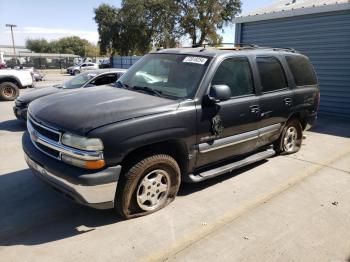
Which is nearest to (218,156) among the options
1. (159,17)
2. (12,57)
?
(159,17)

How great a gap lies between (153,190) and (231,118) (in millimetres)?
1426

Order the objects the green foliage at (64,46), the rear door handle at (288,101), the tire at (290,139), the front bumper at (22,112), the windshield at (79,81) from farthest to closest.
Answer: the green foliage at (64,46) < the windshield at (79,81) < the front bumper at (22,112) < the tire at (290,139) < the rear door handle at (288,101)

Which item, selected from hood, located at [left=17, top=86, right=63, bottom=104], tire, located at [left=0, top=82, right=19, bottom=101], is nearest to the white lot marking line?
hood, located at [left=17, top=86, right=63, bottom=104]

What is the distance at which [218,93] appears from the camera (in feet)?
12.7

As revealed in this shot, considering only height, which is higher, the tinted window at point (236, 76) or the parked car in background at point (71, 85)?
the tinted window at point (236, 76)

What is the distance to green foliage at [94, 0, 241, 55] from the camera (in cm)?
3759

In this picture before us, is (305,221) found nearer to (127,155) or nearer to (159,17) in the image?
(127,155)

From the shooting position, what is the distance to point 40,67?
5366cm

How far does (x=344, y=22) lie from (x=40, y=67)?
5215 centimetres

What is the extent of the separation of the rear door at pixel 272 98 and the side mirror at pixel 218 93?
3.67 ft

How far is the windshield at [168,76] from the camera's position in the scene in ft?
13.3

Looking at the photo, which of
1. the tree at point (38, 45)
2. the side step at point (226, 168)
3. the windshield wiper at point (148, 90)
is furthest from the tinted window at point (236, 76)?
the tree at point (38, 45)

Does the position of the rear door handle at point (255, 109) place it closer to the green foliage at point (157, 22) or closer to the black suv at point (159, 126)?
the black suv at point (159, 126)

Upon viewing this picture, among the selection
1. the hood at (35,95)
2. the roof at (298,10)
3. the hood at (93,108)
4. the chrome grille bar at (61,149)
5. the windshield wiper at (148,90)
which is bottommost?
the hood at (35,95)
